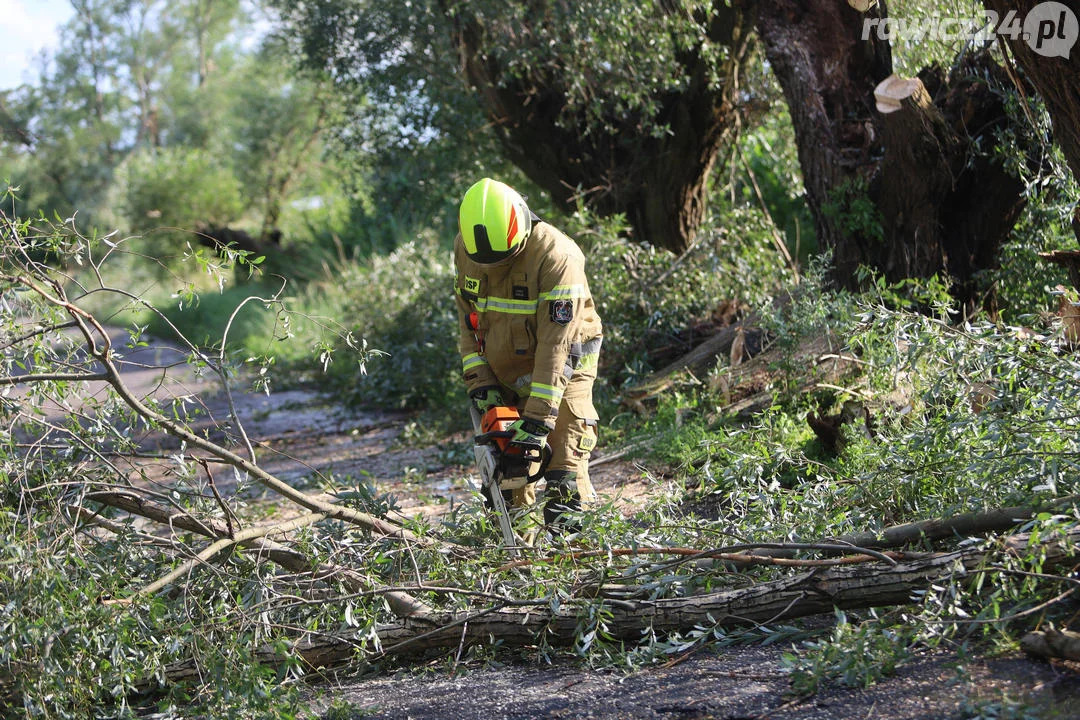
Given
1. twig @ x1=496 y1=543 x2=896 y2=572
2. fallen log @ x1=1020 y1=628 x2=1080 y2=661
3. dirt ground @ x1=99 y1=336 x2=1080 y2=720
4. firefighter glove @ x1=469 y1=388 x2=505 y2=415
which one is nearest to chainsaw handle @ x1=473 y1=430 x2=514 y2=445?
firefighter glove @ x1=469 y1=388 x2=505 y2=415

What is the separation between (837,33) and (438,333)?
178 inches

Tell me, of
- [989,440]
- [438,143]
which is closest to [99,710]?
[989,440]

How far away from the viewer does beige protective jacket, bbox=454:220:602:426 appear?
413 centimetres

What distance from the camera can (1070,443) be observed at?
314 centimetres

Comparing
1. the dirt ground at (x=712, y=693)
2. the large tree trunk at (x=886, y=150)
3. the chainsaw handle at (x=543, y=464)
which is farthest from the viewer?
the large tree trunk at (x=886, y=150)

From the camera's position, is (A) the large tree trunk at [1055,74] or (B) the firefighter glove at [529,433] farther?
(B) the firefighter glove at [529,433]

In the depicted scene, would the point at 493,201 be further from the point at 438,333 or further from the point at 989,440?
the point at 438,333

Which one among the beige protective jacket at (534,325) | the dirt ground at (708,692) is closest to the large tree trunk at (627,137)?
the beige protective jacket at (534,325)

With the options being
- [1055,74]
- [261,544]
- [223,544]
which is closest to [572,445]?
[261,544]

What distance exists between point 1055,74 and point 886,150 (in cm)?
250

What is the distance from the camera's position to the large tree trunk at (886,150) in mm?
5906

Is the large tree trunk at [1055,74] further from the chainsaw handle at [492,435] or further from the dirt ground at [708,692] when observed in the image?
the chainsaw handle at [492,435]

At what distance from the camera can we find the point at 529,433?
4.00m

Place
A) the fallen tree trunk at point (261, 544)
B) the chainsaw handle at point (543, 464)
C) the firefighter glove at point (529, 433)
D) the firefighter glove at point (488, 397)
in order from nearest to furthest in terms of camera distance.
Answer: the fallen tree trunk at point (261, 544)
the firefighter glove at point (529, 433)
the chainsaw handle at point (543, 464)
the firefighter glove at point (488, 397)
